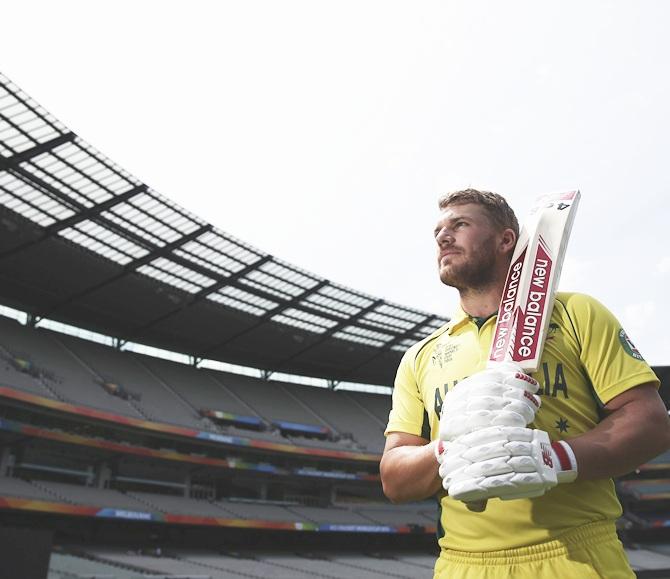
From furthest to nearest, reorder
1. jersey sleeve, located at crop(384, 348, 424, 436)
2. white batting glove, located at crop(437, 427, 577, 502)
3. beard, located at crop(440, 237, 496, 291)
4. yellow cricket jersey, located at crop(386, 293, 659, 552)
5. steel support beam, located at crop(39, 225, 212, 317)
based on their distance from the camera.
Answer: steel support beam, located at crop(39, 225, 212, 317)
jersey sleeve, located at crop(384, 348, 424, 436)
beard, located at crop(440, 237, 496, 291)
yellow cricket jersey, located at crop(386, 293, 659, 552)
white batting glove, located at crop(437, 427, 577, 502)

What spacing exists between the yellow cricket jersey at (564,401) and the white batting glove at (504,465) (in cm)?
24

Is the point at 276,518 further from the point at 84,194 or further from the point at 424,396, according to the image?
the point at 424,396

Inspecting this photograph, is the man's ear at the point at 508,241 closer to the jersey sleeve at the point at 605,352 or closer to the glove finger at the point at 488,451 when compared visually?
the jersey sleeve at the point at 605,352

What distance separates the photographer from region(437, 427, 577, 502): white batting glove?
1.61 metres

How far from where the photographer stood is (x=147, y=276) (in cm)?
3014

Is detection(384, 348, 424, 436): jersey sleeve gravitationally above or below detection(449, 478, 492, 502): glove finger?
above

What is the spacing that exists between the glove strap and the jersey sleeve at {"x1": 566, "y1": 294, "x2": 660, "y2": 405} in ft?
0.94

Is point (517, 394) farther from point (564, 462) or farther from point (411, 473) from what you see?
point (411, 473)

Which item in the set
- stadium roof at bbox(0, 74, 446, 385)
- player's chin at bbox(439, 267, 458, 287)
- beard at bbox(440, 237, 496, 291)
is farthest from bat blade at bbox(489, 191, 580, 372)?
stadium roof at bbox(0, 74, 446, 385)

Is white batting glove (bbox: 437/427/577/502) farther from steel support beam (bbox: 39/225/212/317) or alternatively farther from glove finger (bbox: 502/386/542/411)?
steel support beam (bbox: 39/225/212/317)

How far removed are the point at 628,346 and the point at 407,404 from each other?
0.88 metres

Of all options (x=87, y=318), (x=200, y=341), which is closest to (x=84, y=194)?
(x=87, y=318)

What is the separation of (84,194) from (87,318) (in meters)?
10.7

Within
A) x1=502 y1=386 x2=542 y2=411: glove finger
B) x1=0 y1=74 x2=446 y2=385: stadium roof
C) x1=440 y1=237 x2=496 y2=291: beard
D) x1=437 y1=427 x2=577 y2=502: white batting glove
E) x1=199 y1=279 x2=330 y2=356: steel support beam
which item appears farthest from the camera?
x1=199 y1=279 x2=330 y2=356: steel support beam
